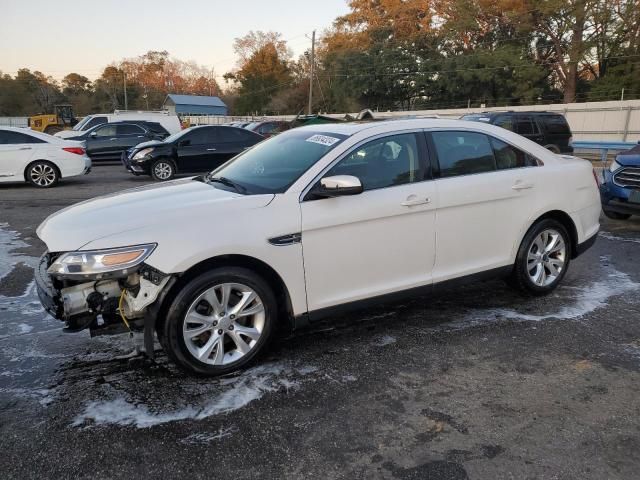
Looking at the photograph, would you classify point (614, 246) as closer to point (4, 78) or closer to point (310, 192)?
point (310, 192)

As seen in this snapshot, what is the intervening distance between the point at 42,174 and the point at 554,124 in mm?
14030

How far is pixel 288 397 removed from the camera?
3281mm

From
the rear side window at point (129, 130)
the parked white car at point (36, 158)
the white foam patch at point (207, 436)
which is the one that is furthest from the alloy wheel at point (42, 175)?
the white foam patch at point (207, 436)

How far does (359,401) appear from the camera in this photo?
10.6 ft

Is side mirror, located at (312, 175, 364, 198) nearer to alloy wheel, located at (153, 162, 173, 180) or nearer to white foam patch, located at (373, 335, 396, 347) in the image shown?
white foam patch, located at (373, 335, 396, 347)

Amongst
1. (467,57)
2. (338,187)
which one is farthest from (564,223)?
(467,57)

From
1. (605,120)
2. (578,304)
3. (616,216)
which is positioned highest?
(605,120)

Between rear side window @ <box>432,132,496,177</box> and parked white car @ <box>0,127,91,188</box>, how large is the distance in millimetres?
11142

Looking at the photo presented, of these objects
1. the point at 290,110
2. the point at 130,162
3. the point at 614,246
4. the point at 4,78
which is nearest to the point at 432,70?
the point at 290,110

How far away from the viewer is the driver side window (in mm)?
3955

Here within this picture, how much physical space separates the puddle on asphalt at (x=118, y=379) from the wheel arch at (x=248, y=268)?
402mm

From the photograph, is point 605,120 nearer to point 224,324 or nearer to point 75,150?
point 75,150

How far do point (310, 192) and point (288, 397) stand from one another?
1374mm

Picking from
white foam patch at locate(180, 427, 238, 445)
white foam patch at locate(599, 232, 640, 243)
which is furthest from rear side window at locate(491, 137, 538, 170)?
white foam patch at locate(599, 232, 640, 243)
